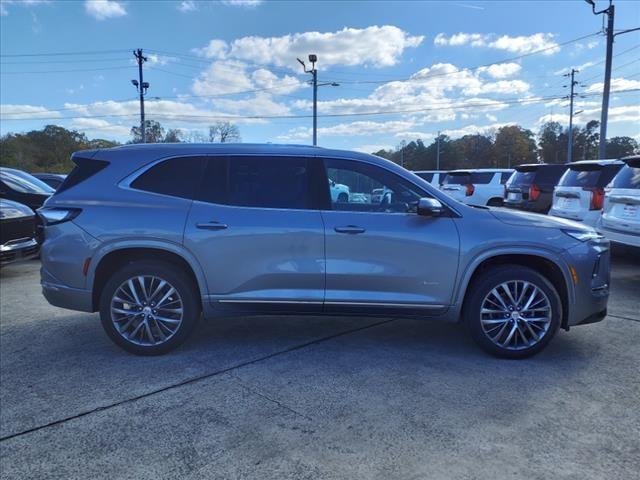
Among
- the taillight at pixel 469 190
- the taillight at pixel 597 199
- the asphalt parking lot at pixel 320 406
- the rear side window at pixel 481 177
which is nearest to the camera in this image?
the asphalt parking lot at pixel 320 406

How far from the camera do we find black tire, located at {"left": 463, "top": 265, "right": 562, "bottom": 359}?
408 centimetres

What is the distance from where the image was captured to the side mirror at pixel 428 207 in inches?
154

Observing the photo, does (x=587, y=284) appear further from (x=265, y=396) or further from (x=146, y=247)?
(x=146, y=247)

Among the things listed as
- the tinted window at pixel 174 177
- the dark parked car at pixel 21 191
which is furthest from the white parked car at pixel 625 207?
the dark parked car at pixel 21 191

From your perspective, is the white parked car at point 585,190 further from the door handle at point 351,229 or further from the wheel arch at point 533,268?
the door handle at point 351,229

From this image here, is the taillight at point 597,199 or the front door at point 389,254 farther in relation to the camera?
the taillight at point 597,199

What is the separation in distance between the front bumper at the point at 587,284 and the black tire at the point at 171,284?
10.9 feet

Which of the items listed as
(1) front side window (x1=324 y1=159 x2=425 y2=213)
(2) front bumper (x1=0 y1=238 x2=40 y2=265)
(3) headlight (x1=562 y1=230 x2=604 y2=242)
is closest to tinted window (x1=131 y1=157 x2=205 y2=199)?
(1) front side window (x1=324 y1=159 x2=425 y2=213)

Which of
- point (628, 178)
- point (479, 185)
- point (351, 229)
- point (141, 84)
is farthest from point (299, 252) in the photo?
point (141, 84)

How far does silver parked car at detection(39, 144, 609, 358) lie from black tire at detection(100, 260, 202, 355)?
1cm

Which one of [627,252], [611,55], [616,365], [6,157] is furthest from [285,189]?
[6,157]

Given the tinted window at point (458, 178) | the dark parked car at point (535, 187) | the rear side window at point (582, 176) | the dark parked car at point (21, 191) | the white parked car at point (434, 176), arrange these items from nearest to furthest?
1. the rear side window at point (582, 176)
2. the dark parked car at point (21, 191)
3. the dark parked car at point (535, 187)
4. the tinted window at point (458, 178)
5. the white parked car at point (434, 176)

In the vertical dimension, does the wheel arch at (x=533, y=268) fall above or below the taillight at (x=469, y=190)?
below

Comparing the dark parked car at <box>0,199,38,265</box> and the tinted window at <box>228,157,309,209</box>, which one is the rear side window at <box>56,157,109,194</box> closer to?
the tinted window at <box>228,157,309,209</box>
